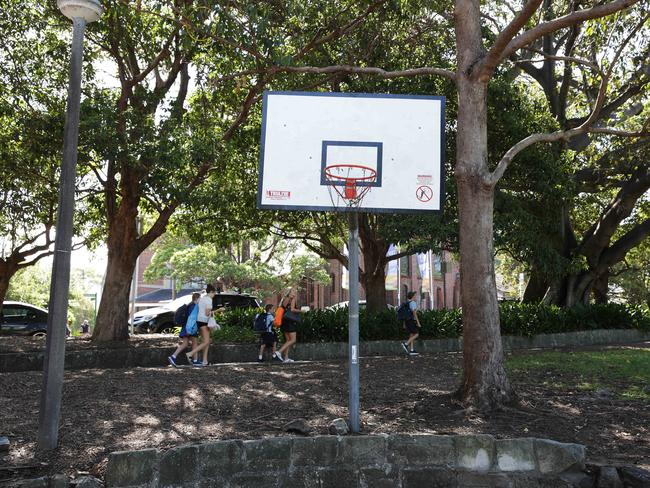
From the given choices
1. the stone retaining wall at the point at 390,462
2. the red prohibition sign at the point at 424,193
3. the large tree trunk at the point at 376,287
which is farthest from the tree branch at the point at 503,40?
the large tree trunk at the point at 376,287

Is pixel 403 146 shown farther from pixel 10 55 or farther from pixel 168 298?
pixel 168 298

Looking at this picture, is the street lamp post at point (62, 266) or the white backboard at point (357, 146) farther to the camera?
the white backboard at point (357, 146)

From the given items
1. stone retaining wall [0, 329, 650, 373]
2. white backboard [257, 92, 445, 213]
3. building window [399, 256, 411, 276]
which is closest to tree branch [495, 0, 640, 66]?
white backboard [257, 92, 445, 213]

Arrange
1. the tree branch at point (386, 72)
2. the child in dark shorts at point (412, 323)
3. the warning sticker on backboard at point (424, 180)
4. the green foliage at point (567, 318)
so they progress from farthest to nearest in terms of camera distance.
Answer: the green foliage at point (567, 318) < the child in dark shorts at point (412, 323) < the tree branch at point (386, 72) < the warning sticker on backboard at point (424, 180)

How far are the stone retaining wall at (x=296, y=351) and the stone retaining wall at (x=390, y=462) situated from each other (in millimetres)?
9259

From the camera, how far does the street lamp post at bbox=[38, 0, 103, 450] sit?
6172 millimetres

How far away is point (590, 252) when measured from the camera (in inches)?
851

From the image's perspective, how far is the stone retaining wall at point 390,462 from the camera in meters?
6.11

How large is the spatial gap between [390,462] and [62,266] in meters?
3.87

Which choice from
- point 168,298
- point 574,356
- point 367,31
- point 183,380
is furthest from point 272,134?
point 168,298

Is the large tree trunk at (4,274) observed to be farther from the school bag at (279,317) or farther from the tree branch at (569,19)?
the tree branch at (569,19)

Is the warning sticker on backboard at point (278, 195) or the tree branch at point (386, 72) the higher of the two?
the tree branch at point (386, 72)

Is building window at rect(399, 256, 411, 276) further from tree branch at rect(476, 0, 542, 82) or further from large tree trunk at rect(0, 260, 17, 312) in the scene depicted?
tree branch at rect(476, 0, 542, 82)

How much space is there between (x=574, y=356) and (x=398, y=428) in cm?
899
